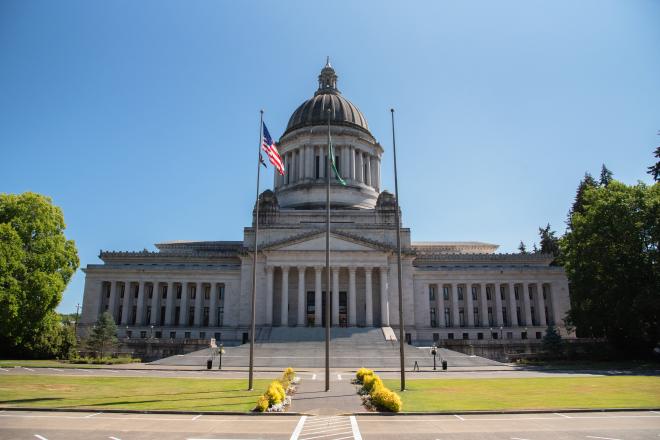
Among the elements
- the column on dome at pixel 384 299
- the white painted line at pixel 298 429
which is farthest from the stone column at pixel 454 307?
the white painted line at pixel 298 429

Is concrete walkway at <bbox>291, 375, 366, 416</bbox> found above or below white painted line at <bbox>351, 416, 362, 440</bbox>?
below

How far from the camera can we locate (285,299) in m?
62.9

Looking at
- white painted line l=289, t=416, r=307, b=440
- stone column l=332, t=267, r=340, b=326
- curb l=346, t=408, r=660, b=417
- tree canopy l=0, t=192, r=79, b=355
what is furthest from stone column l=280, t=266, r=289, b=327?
white painted line l=289, t=416, r=307, b=440

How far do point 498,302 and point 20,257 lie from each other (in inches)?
2502

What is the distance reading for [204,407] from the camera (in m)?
19.5

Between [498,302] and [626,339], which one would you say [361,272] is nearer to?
[498,302]

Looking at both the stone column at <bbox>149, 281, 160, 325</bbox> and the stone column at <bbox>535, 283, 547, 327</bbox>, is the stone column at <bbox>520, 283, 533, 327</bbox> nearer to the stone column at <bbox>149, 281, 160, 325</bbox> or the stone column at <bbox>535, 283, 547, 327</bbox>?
the stone column at <bbox>535, 283, 547, 327</bbox>

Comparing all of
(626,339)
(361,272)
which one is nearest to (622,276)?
(626,339)

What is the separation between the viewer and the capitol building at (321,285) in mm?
63938

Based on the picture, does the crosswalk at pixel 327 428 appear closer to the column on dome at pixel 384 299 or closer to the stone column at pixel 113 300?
the column on dome at pixel 384 299

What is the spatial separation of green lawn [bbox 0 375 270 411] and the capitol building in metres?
30.2

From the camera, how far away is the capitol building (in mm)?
63938

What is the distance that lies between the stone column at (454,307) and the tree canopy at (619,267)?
56.8 feet

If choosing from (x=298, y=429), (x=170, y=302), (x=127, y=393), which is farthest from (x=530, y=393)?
(x=170, y=302)
